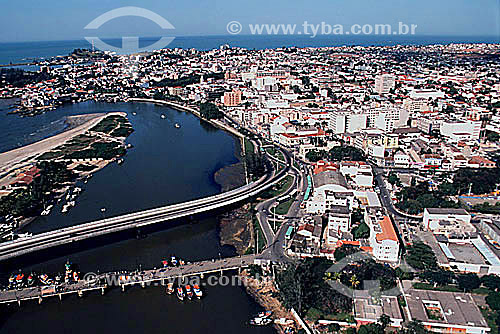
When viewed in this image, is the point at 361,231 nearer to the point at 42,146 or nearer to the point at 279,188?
the point at 279,188

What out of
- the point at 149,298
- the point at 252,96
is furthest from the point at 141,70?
the point at 149,298

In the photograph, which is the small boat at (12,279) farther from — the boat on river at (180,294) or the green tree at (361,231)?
the green tree at (361,231)

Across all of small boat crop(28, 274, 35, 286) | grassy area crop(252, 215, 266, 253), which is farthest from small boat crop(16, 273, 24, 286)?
grassy area crop(252, 215, 266, 253)

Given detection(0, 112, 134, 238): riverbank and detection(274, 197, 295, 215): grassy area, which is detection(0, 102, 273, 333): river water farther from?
detection(274, 197, 295, 215): grassy area

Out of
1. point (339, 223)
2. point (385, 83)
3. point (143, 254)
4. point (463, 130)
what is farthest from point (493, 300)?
point (385, 83)

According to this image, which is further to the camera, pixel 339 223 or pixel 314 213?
pixel 314 213

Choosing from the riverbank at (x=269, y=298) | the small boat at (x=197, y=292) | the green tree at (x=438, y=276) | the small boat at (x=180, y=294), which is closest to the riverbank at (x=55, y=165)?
the small boat at (x=180, y=294)
